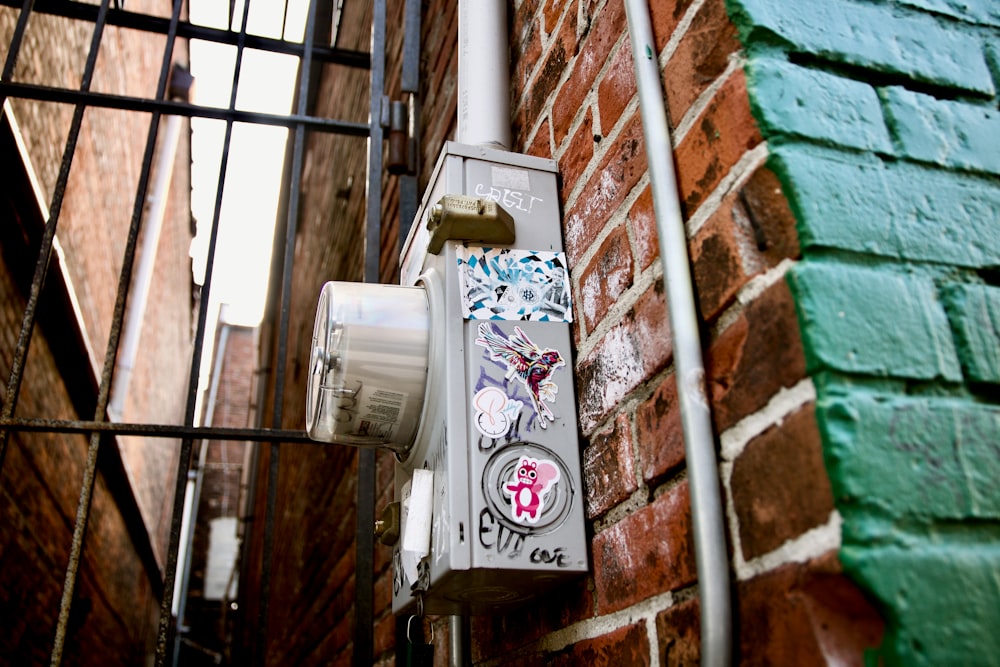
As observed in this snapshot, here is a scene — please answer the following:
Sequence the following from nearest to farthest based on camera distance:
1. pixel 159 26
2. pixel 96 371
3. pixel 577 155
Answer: pixel 577 155 < pixel 159 26 < pixel 96 371

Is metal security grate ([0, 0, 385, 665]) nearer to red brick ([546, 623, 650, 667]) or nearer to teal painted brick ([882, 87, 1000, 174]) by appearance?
red brick ([546, 623, 650, 667])

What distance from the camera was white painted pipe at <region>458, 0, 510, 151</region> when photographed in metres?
1.21

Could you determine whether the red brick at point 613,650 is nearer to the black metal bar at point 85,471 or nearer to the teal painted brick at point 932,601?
the teal painted brick at point 932,601

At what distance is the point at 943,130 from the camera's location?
68 centimetres

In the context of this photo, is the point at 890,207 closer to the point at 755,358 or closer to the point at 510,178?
the point at 755,358

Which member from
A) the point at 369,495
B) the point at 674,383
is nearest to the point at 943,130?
the point at 674,383

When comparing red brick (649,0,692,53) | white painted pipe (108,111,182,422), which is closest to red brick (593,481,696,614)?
red brick (649,0,692,53)

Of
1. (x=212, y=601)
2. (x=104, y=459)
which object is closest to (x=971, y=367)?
(x=104, y=459)

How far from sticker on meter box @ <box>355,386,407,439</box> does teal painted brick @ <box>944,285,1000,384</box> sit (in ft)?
2.04

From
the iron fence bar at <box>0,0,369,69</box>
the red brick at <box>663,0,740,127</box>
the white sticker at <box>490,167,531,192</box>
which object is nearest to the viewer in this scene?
the red brick at <box>663,0,740,127</box>

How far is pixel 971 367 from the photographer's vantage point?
0.58m

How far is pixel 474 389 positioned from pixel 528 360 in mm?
82

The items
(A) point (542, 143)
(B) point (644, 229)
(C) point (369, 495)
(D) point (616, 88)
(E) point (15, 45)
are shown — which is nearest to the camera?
(B) point (644, 229)

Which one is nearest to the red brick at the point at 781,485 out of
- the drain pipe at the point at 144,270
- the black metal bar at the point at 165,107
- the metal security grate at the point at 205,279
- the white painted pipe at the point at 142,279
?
the metal security grate at the point at 205,279
